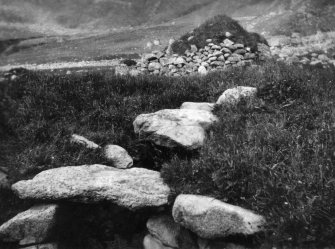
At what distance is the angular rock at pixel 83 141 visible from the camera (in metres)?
10.3

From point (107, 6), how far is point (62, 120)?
47.0 m

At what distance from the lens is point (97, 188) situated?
8.26 m

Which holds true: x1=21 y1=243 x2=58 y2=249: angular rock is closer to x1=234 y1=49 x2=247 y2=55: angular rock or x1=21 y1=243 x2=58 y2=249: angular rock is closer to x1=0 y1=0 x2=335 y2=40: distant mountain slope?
x1=234 y1=49 x2=247 y2=55: angular rock

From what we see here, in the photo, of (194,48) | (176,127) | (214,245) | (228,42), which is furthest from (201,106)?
(194,48)

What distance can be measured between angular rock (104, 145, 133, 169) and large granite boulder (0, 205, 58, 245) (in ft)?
6.77

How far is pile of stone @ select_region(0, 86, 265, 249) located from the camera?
23.9 feet

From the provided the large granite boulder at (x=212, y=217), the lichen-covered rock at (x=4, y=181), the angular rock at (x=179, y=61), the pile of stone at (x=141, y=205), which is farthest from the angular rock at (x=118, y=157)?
the angular rock at (x=179, y=61)

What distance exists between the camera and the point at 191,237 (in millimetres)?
7852

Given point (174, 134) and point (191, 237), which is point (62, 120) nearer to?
point (174, 134)

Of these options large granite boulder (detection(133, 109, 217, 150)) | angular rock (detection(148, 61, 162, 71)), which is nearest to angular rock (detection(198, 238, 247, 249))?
large granite boulder (detection(133, 109, 217, 150))

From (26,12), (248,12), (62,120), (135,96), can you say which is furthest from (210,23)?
(26,12)

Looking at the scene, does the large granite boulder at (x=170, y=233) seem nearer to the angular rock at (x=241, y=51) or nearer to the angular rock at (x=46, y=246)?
the angular rock at (x=46, y=246)

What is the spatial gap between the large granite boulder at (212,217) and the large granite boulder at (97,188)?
0.61 m

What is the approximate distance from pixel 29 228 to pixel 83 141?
2720 millimetres
